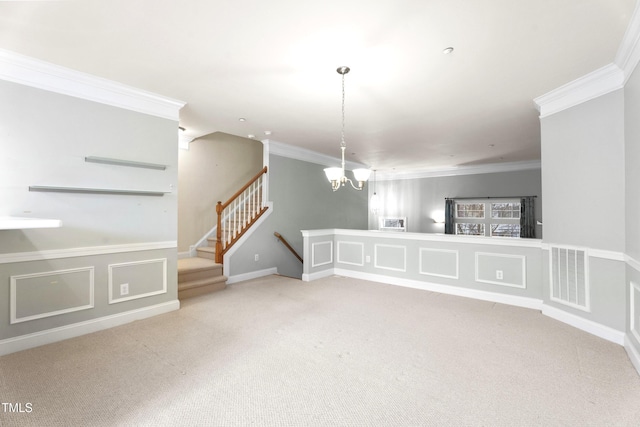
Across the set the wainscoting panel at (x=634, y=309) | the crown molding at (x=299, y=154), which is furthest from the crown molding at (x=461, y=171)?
the wainscoting panel at (x=634, y=309)

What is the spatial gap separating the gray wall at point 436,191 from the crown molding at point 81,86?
703cm

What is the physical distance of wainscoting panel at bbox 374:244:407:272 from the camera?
4.91m

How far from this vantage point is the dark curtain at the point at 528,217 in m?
7.39

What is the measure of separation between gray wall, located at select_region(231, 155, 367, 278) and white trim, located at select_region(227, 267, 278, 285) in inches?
2.8

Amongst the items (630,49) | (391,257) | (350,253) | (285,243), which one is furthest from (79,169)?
(630,49)

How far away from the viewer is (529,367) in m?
2.33

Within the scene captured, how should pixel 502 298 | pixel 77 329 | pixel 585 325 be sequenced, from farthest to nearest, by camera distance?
pixel 502 298 → pixel 585 325 → pixel 77 329

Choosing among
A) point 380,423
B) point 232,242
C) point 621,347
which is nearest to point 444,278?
point 621,347

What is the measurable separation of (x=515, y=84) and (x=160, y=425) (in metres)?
4.30

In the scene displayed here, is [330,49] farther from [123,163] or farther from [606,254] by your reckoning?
[606,254]

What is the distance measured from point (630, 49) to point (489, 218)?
20.9 feet

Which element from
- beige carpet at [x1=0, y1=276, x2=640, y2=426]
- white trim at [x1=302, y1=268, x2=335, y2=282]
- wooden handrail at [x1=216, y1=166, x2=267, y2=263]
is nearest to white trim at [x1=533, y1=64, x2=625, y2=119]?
beige carpet at [x1=0, y1=276, x2=640, y2=426]

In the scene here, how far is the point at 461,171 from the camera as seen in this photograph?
8453 mm

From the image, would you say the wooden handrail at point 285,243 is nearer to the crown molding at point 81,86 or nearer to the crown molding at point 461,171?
the crown molding at point 81,86
